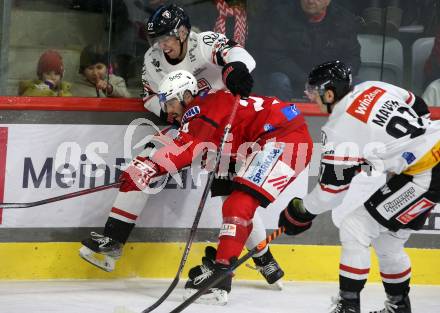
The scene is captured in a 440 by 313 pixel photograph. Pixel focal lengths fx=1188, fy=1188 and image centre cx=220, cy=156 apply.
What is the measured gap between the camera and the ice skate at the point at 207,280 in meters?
5.39

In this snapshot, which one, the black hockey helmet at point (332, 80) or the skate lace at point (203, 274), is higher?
the black hockey helmet at point (332, 80)

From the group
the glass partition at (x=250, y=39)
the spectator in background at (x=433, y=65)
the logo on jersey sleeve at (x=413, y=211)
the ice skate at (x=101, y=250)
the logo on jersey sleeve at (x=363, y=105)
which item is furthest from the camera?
the spectator in background at (x=433, y=65)

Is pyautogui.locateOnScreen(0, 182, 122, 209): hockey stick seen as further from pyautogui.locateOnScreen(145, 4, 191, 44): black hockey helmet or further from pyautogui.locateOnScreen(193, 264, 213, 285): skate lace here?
pyautogui.locateOnScreen(145, 4, 191, 44): black hockey helmet

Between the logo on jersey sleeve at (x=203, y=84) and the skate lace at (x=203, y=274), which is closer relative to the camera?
the skate lace at (x=203, y=274)

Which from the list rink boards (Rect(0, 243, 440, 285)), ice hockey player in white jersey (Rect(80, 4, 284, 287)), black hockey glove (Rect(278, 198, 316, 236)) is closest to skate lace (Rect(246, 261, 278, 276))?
ice hockey player in white jersey (Rect(80, 4, 284, 287))

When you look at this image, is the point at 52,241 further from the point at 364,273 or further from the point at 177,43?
the point at 364,273

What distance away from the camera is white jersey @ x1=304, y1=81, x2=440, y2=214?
4.82m

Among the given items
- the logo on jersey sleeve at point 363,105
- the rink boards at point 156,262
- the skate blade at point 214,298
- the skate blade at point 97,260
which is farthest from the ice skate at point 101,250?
the logo on jersey sleeve at point 363,105

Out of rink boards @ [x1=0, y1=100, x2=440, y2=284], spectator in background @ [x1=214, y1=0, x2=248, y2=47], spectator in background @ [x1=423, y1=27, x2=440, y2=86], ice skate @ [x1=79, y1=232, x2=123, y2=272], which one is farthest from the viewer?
spectator in background @ [x1=423, y1=27, x2=440, y2=86]

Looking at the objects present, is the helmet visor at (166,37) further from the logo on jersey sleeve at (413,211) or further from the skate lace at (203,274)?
the logo on jersey sleeve at (413,211)

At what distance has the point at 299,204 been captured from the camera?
4996 mm

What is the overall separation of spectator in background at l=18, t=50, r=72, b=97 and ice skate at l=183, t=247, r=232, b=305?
3.49ft

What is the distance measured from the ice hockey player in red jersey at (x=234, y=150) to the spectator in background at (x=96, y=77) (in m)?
0.43

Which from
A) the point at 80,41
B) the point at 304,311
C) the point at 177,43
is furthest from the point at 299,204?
the point at 80,41
